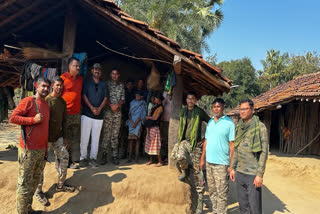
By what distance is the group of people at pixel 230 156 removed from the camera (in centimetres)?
302

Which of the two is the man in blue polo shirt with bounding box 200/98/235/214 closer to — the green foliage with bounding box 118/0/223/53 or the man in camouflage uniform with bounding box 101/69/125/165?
the man in camouflage uniform with bounding box 101/69/125/165

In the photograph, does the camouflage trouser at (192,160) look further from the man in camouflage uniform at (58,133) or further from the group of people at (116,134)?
the man in camouflage uniform at (58,133)

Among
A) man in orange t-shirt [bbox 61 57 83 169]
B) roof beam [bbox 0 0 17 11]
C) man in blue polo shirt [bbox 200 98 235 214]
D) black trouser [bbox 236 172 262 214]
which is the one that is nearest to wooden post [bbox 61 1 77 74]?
man in orange t-shirt [bbox 61 57 83 169]

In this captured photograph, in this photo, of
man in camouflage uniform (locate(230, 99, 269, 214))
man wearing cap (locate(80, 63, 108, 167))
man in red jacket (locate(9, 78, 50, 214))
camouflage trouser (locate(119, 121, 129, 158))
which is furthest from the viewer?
camouflage trouser (locate(119, 121, 129, 158))

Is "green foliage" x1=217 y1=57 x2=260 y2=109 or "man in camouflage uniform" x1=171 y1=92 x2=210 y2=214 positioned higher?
"green foliage" x1=217 y1=57 x2=260 y2=109

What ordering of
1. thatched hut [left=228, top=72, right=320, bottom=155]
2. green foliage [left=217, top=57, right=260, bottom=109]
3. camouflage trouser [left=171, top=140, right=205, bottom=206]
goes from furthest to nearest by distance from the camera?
green foliage [left=217, top=57, right=260, bottom=109] < thatched hut [left=228, top=72, right=320, bottom=155] < camouflage trouser [left=171, top=140, right=205, bottom=206]

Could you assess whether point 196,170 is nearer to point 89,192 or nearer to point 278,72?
point 89,192

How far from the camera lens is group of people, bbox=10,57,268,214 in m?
2.67

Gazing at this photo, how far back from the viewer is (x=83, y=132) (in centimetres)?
394

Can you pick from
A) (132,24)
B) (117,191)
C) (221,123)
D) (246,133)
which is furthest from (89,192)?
(132,24)

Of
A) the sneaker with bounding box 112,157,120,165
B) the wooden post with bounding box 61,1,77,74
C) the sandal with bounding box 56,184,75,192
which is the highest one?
the wooden post with bounding box 61,1,77,74

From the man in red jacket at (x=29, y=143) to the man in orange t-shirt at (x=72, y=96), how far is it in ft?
3.03

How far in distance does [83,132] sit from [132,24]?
7.43 ft

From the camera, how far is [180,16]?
1569 cm
